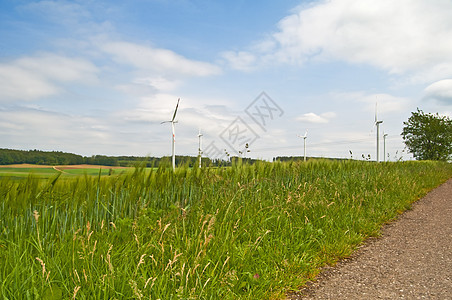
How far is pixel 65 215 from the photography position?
370cm

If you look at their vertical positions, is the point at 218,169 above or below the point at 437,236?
above

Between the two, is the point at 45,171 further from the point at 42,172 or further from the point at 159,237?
the point at 159,237

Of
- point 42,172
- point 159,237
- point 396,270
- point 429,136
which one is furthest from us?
point 429,136

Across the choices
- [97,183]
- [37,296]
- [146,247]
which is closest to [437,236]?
[146,247]

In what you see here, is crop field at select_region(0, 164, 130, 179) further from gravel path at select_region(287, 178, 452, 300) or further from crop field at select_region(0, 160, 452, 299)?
gravel path at select_region(287, 178, 452, 300)

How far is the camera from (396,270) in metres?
4.09

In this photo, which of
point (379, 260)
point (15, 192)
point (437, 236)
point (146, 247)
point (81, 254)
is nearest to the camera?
point (81, 254)

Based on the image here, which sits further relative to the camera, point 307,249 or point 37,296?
point 307,249

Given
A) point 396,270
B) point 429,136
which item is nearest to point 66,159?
point 396,270

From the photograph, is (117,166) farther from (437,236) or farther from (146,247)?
(437,236)

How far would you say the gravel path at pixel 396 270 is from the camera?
11.2 ft

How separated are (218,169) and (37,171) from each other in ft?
10.3

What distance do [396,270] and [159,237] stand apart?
2.95 metres

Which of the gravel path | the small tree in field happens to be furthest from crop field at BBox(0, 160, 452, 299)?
the small tree in field
